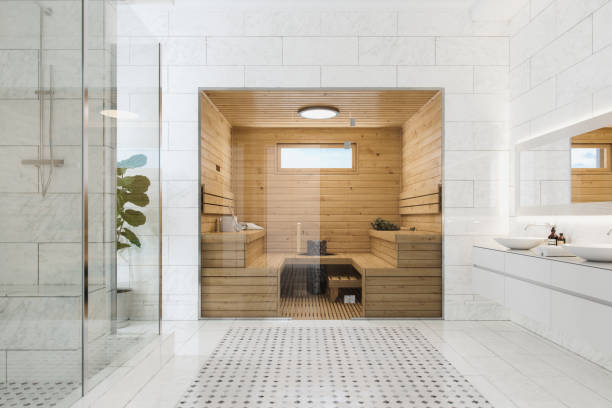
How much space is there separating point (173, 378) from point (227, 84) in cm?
261

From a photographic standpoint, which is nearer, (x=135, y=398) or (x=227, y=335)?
(x=135, y=398)

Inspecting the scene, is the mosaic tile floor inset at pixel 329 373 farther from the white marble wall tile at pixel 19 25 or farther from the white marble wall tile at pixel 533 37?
the white marble wall tile at pixel 533 37

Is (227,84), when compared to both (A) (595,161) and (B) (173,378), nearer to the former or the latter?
(B) (173,378)

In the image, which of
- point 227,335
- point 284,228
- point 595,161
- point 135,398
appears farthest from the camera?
point 284,228

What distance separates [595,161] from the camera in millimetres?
2658

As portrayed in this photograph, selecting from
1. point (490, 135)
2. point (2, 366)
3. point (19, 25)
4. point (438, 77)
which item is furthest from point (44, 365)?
point (490, 135)

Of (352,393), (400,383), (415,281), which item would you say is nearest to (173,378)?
(352,393)

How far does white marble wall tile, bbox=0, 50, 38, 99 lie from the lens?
169 cm

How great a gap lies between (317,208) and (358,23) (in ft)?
5.97

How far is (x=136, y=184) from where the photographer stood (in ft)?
8.23

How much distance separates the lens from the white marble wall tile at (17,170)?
165 centimetres

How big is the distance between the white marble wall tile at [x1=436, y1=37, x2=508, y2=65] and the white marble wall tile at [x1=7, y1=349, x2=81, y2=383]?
3713 mm

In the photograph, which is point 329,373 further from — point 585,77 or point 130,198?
point 585,77

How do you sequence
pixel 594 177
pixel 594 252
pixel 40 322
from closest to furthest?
pixel 40 322 → pixel 594 252 → pixel 594 177
